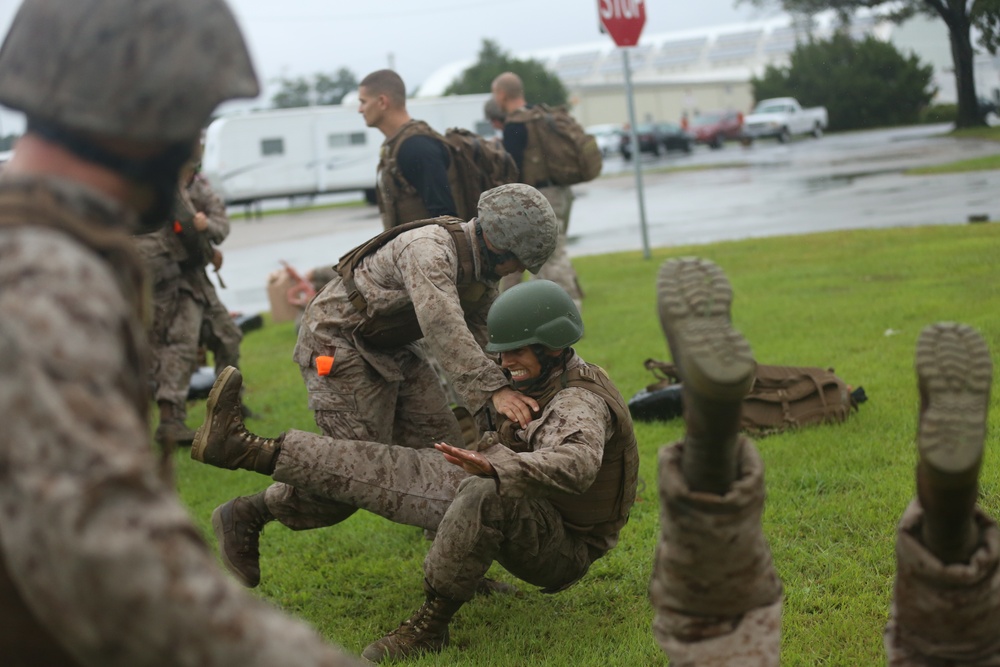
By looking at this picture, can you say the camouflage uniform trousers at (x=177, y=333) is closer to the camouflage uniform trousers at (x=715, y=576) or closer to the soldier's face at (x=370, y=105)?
the soldier's face at (x=370, y=105)

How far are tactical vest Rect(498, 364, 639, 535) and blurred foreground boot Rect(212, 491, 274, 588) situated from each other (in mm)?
1467

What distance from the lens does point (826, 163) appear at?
108 ft

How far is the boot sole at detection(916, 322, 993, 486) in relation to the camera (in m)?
2.70

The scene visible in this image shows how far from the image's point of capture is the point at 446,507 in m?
5.22

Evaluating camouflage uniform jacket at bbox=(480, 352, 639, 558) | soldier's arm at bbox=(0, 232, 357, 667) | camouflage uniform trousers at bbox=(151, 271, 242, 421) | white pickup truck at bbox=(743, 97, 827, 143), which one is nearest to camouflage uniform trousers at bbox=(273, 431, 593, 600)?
camouflage uniform jacket at bbox=(480, 352, 639, 558)

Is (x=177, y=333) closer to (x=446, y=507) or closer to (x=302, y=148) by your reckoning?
(x=446, y=507)

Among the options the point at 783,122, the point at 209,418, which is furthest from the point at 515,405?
the point at 783,122

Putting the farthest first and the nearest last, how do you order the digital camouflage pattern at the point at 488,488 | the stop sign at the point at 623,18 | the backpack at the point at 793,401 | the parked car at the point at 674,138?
the parked car at the point at 674,138 → the stop sign at the point at 623,18 → the backpack at the point at 793,401 → the digital camouflage pattern at the point at 488,488

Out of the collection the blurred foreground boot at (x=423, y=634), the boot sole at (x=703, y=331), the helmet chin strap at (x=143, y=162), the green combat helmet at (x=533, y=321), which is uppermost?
the helmet chin strap at (x=143, y=162)

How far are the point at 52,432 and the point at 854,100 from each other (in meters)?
57.2

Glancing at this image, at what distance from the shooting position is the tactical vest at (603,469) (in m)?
4.61

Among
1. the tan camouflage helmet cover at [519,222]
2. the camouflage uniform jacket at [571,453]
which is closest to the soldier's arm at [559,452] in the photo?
the camouflage uniform jacket at [571,453]

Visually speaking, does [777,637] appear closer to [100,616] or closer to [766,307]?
[100,616]

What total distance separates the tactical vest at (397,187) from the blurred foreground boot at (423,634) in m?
3.60
